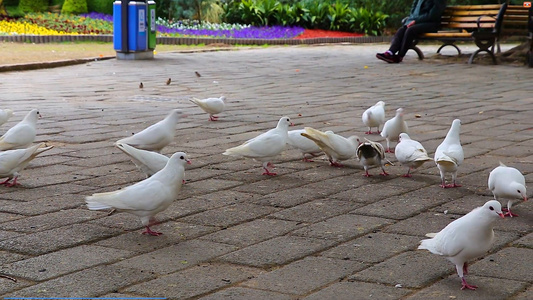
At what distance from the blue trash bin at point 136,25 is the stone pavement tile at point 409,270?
11.8 meters

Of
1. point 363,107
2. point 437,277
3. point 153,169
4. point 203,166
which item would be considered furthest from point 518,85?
point 437,277

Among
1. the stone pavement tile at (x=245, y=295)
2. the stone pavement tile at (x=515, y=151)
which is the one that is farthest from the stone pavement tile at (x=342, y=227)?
the stone pavement tile at (x=515, y=151)

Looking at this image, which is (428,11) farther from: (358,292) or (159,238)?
(358,292)

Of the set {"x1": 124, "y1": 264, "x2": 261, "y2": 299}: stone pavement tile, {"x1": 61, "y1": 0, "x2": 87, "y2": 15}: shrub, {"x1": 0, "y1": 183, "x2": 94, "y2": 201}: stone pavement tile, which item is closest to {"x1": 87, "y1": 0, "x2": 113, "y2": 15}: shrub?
{"x1": 61, "y1": 0, "x2": 87, "y2": 15}: shrub

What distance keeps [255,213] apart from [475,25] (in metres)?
11.5

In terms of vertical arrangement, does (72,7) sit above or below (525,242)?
below

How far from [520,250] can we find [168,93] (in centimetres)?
680

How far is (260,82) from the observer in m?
11.2

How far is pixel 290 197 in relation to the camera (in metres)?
4.60

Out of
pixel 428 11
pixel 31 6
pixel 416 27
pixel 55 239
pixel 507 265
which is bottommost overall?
pixel 31 6

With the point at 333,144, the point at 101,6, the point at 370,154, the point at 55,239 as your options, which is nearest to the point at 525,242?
the point at 370,154

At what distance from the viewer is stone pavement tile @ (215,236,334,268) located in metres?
3.38

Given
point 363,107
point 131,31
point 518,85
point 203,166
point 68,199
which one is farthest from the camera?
point 131,31

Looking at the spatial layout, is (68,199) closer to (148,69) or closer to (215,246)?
(215,246)
